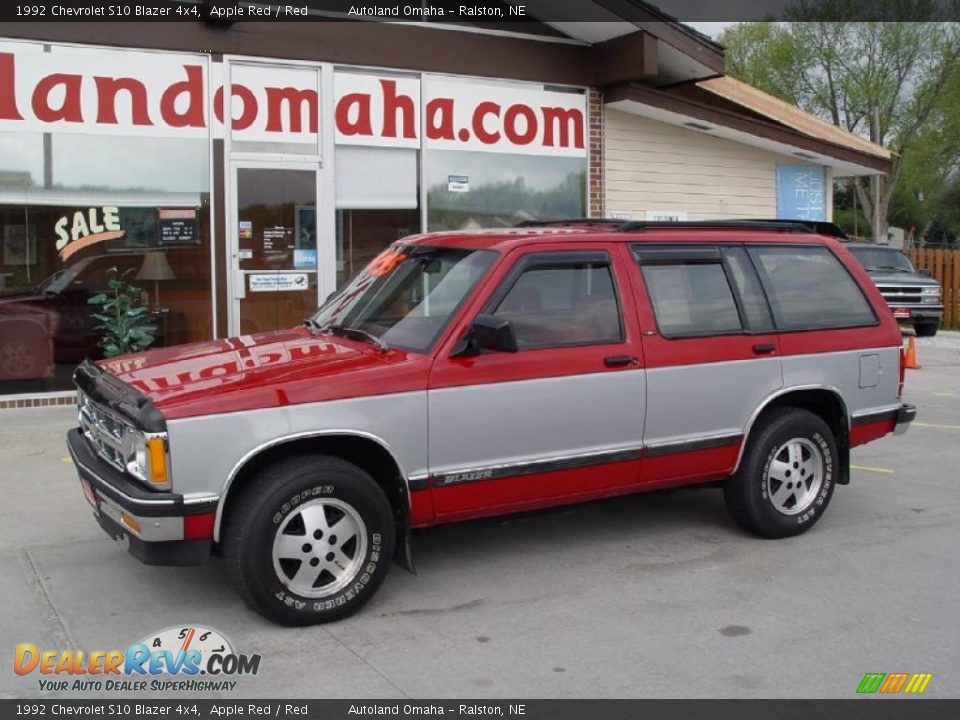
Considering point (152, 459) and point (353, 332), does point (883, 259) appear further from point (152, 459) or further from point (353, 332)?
point (152, 459)

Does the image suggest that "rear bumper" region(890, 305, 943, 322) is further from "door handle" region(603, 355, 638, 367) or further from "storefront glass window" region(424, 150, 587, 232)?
"door handle" region(603, 355, 638, 367)

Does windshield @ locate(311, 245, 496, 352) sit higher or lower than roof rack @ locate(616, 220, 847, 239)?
lower

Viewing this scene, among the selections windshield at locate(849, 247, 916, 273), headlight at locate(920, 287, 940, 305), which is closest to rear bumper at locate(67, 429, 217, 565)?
headlight at locate(920, 287, 940, 305)

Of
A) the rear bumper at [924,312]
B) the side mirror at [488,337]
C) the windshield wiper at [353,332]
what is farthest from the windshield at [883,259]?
the side mirror at [488,337]

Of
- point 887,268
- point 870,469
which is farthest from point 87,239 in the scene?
point 887,268

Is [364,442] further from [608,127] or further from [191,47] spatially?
[608,127]

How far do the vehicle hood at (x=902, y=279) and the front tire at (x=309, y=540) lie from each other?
17845 mm

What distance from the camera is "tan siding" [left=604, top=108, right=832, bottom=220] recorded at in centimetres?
1350

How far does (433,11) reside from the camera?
11953 mm

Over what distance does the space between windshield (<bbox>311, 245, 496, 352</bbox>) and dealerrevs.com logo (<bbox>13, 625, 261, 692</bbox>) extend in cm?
172

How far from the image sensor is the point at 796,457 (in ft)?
20.5

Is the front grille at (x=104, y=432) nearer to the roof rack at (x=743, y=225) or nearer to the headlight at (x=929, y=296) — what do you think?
the roof rack at (x=743, y=225)

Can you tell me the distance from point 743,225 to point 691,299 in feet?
2.76

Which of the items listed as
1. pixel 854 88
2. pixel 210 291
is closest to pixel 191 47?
pixel 210 291
